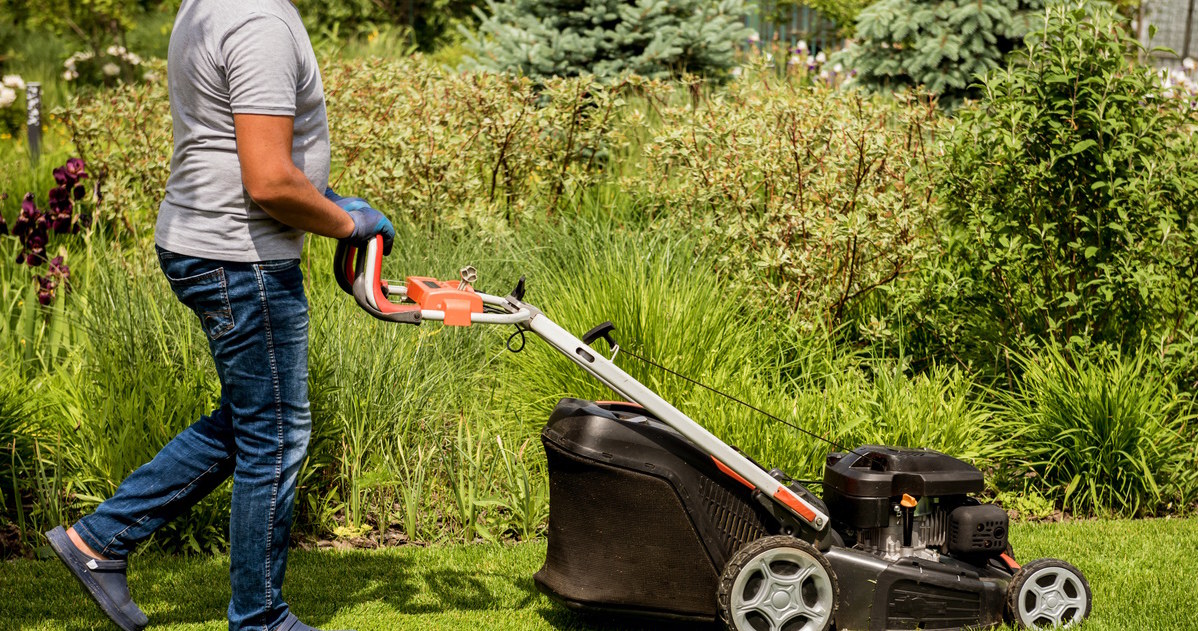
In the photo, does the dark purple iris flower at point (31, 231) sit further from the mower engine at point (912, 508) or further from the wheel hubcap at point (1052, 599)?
the wheel hubcap at point (1052, 599)

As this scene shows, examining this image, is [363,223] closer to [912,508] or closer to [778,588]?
[778,588]

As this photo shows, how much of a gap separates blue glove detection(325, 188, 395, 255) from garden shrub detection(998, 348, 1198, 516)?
2806mm

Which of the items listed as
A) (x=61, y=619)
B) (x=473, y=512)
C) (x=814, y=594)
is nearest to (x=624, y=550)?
(x=814, y=594)

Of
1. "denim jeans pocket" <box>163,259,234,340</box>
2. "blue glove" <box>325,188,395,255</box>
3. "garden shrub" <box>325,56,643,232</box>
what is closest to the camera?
"denim jeans pocket" <box>163,259,234,340</box>

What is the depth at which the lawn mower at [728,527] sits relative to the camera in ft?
10.8

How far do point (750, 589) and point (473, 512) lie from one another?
4.63ft

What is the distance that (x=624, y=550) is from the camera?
333 centimetres

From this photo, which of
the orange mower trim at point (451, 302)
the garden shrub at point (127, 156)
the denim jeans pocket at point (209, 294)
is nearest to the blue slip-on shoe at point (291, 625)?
the denim jeans pocket at point (209, 294)

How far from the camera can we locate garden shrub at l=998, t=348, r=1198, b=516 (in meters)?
4.71

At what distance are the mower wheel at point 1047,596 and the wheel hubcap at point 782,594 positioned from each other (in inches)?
23.1

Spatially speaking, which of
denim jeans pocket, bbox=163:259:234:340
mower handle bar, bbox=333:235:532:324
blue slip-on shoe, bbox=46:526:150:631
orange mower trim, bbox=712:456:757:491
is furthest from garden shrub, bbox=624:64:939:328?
blue slip-on shoe, bbox=46:526:150:631

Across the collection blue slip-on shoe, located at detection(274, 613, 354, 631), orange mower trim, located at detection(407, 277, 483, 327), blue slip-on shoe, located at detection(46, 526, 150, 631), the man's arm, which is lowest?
blue slip-on shoe, located at detection(274, 613, 354, 631)

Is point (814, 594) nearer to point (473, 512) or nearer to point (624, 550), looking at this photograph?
point (624, 550)

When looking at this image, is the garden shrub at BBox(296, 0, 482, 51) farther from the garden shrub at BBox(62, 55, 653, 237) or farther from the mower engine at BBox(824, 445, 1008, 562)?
the mower engine at BBox(824, 445, 1008, 562)
